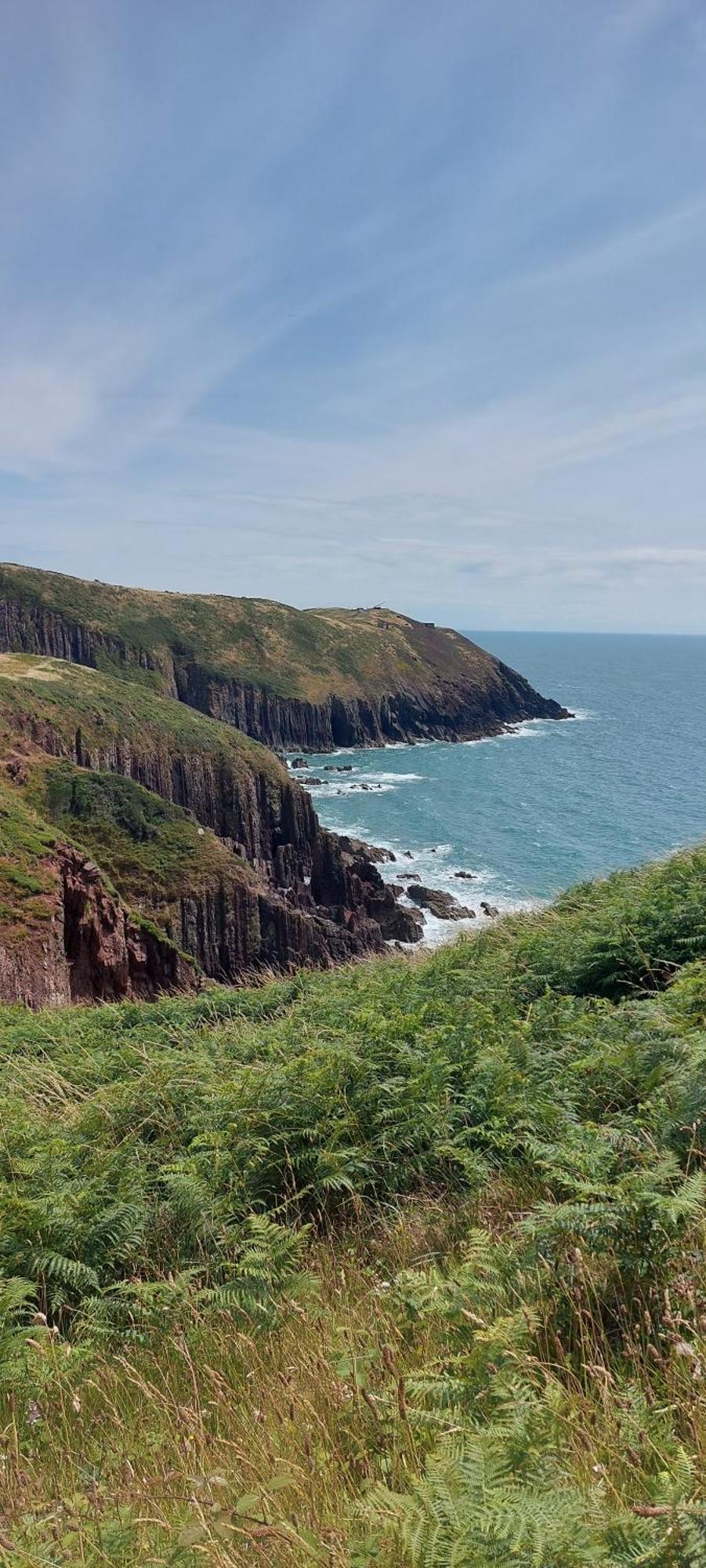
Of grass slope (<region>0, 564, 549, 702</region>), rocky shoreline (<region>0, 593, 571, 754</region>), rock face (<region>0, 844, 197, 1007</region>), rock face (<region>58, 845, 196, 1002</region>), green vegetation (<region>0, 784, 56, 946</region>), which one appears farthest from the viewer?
grass slope (<region>0, 564, 549, 702</region>)

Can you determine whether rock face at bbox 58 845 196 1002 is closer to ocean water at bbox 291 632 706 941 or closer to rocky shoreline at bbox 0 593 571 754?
ocean water at bbox 291 632 706 941

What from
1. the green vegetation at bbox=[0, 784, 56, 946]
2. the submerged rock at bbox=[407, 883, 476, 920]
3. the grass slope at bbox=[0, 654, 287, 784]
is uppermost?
the grass slope at bbox=[0, 654, 287, 784]

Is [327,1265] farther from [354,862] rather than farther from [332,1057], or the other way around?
[354,862]

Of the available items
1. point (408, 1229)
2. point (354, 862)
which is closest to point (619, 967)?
point (408, 1229)

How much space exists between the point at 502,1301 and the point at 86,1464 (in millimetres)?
1841

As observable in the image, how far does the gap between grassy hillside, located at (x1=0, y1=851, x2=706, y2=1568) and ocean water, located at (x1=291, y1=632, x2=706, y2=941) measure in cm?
3287

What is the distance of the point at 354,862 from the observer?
63.3 meters

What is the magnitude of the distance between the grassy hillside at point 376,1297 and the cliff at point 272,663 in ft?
358

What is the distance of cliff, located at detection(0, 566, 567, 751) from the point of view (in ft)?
384

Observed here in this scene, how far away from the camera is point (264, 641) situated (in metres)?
137

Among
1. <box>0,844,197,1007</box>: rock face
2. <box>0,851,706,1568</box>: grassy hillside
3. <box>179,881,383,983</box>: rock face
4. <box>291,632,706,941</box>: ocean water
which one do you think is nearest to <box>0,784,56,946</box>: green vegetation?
<box>0,844,197,1007</box>: rock face

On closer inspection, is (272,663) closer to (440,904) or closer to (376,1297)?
(440,904)

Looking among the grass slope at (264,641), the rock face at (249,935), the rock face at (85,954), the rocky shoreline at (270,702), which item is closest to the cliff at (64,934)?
the rock face at (85,954)

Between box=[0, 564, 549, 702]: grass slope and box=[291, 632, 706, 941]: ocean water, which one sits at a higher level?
box=[0, 564, 549, 702]: grass slope
